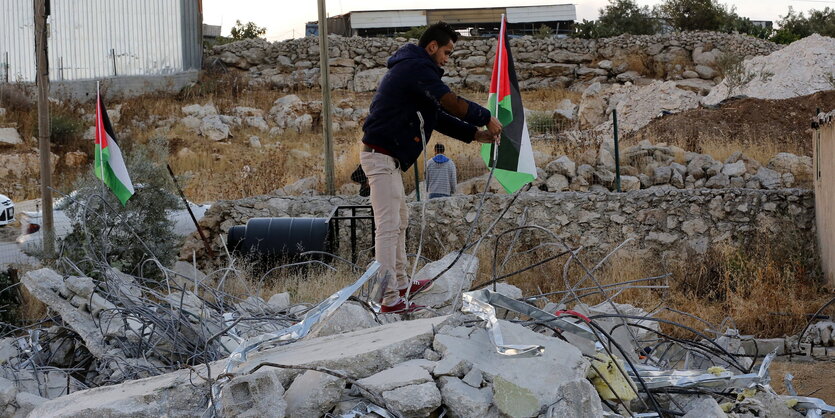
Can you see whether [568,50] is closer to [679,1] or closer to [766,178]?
[679,1]

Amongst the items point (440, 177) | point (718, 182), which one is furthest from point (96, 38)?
point (718, 182)

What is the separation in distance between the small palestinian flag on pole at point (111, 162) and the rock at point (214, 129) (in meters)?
11.8

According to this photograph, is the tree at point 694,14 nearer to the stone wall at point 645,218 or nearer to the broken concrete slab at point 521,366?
the stone wall at point 645,218

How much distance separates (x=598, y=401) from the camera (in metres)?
3.96

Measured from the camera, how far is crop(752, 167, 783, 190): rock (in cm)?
1256

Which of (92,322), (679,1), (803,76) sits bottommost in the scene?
(92,322)

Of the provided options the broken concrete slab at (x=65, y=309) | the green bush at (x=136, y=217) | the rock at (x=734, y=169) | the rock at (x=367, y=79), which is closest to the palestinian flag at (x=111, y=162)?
the green bush at (x=136, y=217)

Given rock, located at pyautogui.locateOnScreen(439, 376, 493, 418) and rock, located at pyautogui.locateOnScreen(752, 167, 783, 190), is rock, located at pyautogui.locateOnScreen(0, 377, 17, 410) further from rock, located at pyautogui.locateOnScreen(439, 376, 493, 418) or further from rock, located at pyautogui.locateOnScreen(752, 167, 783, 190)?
rock, located at pyautogui.locateOnScreen(752, 167, 783, 190)

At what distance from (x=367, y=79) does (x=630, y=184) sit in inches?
618

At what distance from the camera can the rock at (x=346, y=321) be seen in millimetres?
5297

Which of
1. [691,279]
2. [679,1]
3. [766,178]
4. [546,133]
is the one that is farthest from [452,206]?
[679,1]

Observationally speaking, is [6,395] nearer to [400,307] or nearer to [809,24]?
[400,307]

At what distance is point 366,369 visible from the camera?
4164 millimetres

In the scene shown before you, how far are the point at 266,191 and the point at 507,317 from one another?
32.9 feet
